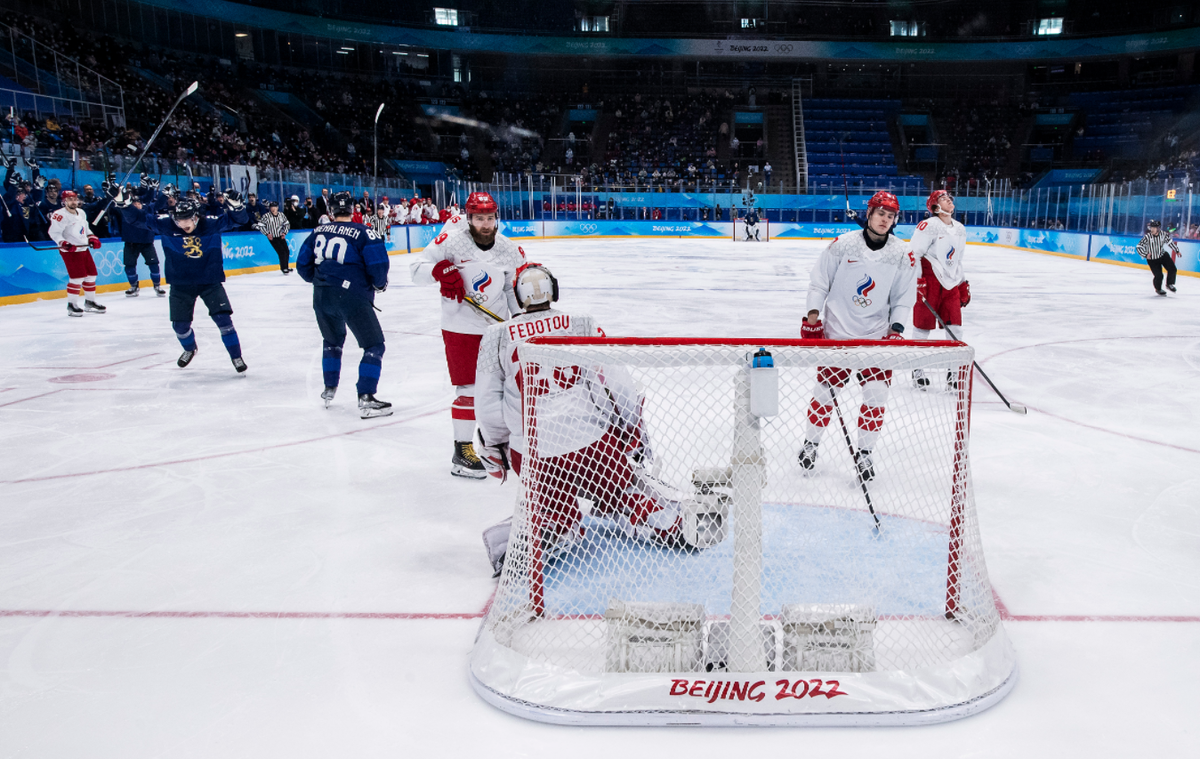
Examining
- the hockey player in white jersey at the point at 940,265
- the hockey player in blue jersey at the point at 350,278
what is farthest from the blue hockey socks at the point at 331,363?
the hockey player in white jersey at the point at 940,265

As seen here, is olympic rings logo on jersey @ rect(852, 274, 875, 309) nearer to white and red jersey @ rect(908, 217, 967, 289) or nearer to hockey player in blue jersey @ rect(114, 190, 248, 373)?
white and red jersey @ rect(908, 217, 967, 289)

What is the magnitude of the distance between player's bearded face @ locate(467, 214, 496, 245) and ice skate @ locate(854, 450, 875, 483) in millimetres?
1990

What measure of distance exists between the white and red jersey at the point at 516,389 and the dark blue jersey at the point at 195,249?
425 cm

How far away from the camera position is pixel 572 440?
2.74 meters

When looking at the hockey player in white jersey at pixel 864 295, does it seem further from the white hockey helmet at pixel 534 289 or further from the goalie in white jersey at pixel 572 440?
the white hockey helmet at pixel 534 289

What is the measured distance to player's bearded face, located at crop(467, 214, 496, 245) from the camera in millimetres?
4082

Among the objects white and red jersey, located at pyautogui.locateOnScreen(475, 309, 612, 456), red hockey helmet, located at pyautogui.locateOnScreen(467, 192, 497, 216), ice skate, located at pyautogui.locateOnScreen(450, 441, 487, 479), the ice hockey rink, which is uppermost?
red hockey helmet, located at pyautogui.locateOnScreen(467, 192, 497, 216)

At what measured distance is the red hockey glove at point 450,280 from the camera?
4016mm

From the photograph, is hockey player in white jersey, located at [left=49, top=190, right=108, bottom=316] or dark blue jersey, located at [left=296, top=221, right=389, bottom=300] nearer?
dark blue jersey, located at [left=296, top=221, right=389, bottom=300]

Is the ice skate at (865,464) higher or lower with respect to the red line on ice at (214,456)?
higher

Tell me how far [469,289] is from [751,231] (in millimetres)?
22100

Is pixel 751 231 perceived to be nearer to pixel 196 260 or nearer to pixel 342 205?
pixel 196 260

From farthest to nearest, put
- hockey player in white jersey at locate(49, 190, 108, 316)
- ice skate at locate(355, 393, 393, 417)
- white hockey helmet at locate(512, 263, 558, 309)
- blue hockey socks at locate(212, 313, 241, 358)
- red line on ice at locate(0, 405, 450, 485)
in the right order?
hockey player in white jersey at locate(49, 190, 108, 316) → blue hockey socks at locate(212, 313, 241, 358) → ice skate at locate(355, 393, 393, 417) → red line on ice at locate(0, 405, 450, 485) → white hockey helmet at locate(512, 263, 558, 309)

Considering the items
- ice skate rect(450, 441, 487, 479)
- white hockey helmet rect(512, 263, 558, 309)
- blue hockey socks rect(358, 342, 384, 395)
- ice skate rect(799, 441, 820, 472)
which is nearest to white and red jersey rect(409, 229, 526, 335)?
ice skate rect(450, 441, 487, 479)
